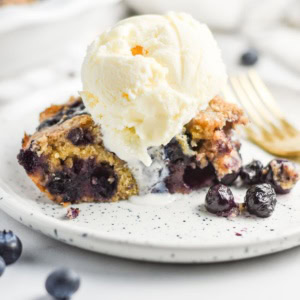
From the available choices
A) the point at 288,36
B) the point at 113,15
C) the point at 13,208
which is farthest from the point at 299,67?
the point at 13,208

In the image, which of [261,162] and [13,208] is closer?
[13,208]

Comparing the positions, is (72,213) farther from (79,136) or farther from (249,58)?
(249,58)

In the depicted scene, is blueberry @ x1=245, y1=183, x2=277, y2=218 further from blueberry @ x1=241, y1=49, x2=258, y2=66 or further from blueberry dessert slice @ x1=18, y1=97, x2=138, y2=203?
blueberry @ x1=241, y1=49, x2=258, y2=66

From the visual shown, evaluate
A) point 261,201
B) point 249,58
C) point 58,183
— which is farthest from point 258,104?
point 58,183

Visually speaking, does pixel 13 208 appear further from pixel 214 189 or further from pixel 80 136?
pixel 214 189

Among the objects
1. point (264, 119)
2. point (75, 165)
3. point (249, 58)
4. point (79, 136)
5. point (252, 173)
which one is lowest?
point (249, 58)

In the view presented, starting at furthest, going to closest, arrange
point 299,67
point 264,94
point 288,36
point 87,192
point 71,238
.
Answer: point 288,36 < point 299,67 < point 264,94 < point 87,192 < point 71,238

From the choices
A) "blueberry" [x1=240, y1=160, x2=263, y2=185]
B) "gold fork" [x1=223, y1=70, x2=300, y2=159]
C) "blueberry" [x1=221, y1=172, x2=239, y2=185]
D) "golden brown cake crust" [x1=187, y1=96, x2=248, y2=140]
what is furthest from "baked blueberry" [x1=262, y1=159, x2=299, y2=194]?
"gold fork" [x1=223, y1=70, x2=300, y2=159]
